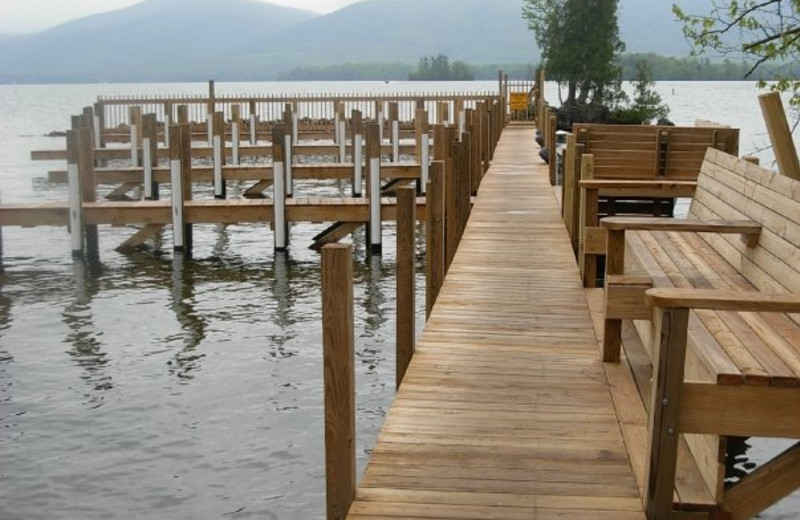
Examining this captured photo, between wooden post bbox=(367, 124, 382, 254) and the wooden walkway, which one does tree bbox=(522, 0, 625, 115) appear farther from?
the wooden walkway

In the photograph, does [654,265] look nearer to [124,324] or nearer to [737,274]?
[737,274]

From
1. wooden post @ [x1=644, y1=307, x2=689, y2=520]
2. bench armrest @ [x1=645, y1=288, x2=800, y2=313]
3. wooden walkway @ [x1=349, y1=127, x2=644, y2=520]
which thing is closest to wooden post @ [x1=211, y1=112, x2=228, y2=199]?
wooden walkway @ [x1=349, y1=127, x2=644, y2=520]

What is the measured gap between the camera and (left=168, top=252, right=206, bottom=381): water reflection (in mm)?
11453

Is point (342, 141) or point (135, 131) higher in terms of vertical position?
point (135, 131)

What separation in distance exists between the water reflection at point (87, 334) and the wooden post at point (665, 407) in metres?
6.76

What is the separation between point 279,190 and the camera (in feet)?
55.1

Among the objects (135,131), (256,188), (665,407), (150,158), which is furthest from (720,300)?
(135,131)

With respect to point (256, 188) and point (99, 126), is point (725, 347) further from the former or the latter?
point (99, 126)

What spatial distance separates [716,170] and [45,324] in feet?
29.1

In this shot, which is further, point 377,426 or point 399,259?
point 377,426

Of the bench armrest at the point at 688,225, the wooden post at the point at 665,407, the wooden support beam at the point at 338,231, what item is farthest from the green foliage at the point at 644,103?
the wooden post at the point at 665,407

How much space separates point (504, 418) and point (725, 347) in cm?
155

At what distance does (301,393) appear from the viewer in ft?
34.2

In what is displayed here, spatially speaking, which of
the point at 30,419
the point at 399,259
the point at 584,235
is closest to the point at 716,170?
the point at 584,235
